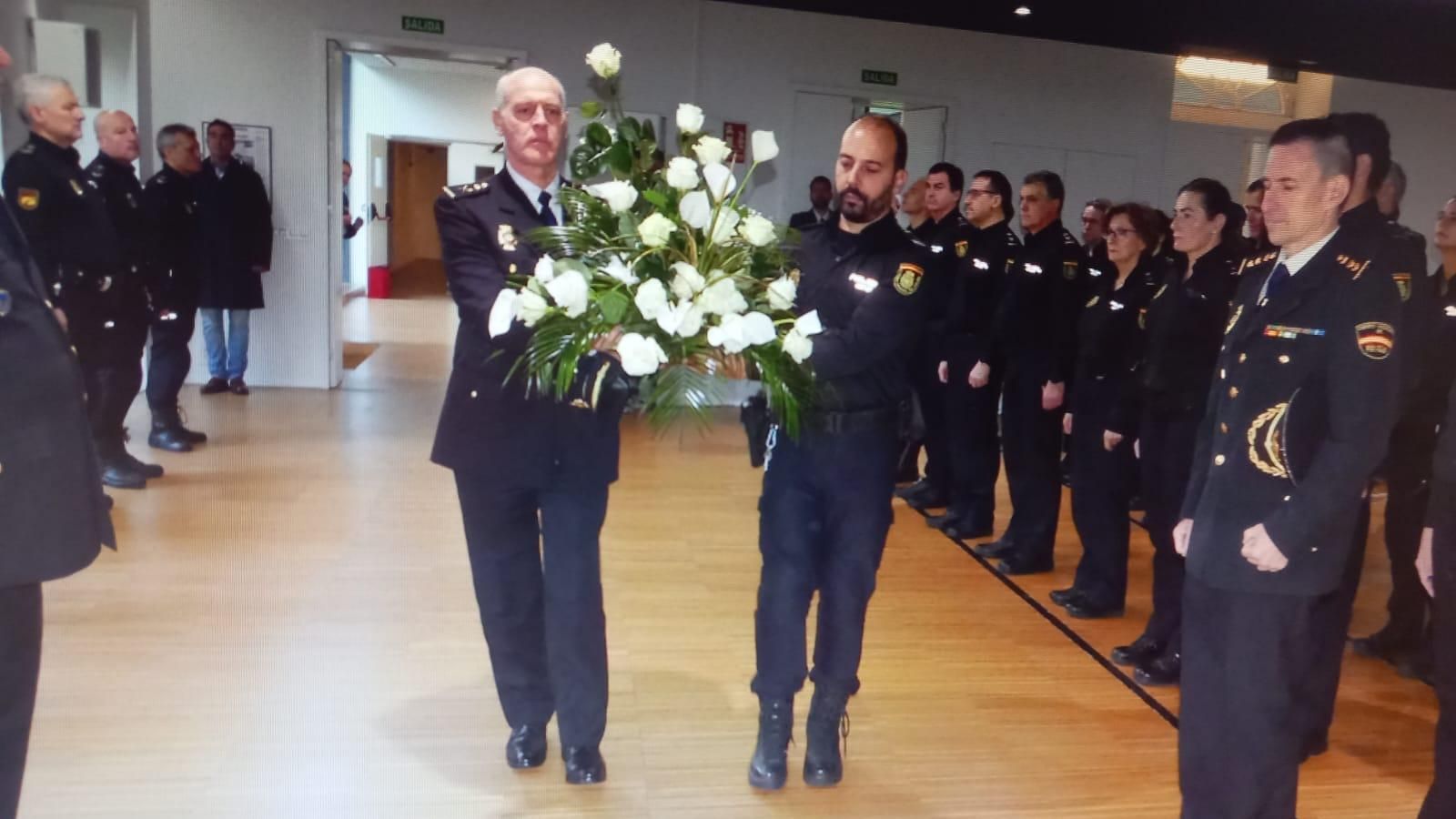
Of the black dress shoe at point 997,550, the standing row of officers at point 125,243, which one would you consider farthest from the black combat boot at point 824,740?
the standing row of officers at point 125,243

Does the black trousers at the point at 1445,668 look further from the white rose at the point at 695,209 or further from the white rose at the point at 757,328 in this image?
the white rose at the point at 695,209

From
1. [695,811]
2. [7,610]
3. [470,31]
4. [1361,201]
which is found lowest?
[695,811]

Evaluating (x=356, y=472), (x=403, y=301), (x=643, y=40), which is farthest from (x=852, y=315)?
(x=403, y=301)

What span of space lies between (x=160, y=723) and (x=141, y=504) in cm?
216

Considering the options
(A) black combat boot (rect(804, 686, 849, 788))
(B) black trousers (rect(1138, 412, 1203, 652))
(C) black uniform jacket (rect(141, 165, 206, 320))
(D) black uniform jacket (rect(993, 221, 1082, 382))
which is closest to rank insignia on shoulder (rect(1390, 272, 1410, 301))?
(B) black trousers (rect(1138, 412, 1203, 652))

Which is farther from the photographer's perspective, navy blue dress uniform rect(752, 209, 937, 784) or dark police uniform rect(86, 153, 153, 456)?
dark police uniform rect(86, 153, 153, 456)

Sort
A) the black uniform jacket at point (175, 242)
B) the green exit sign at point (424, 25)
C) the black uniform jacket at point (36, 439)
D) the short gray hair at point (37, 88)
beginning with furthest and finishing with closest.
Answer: the green exit sign at point (424, 25) → the black uniform jacket at point (175, 242) → the short gray hair at point (37, 88) → the black uniform jacket at point (36, 439)

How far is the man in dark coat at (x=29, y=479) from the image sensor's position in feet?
5.37

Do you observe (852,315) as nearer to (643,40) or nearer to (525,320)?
(525,320)

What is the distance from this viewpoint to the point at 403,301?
13.5 m

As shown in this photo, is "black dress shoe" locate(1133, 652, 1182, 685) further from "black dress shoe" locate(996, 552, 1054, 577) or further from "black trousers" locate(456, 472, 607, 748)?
"black trousers" locate(456, 472, 607, 748)

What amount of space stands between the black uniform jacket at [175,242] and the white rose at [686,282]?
14.4ft

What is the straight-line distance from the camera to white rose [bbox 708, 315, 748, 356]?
1903mm

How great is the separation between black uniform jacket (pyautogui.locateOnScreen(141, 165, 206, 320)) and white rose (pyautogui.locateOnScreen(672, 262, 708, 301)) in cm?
437
